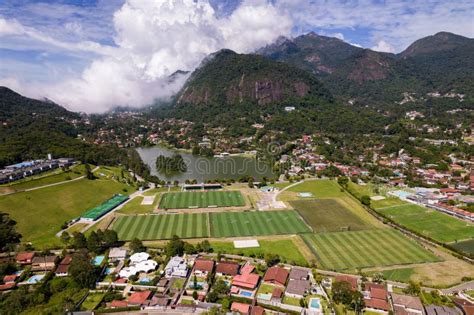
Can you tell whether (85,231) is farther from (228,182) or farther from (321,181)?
(321,181)

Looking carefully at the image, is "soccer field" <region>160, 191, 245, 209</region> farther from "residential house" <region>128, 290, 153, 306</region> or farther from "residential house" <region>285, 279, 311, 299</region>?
"residential house" <region>128, 290, 153, 306</region>

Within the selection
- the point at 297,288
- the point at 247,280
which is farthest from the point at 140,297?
the point at 297,288

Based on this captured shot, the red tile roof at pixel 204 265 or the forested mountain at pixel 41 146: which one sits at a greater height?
the forested mountain at pixel 41 146

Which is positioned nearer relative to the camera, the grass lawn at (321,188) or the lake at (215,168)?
the grass lawn at (321,188)

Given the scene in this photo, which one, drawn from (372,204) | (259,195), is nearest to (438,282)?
(372,204)

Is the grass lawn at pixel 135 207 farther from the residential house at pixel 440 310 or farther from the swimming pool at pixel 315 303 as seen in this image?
the residential house at pixel 440 310

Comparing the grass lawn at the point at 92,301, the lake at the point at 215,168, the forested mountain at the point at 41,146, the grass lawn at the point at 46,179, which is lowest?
the grass lawn at the point at 92,301

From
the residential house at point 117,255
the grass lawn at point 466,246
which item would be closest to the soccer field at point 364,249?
the grass lawn at point 466,246

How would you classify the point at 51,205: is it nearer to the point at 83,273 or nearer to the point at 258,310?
the point at 83,273
